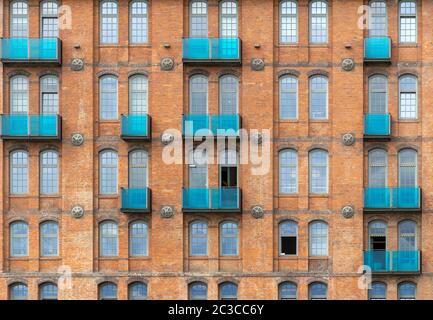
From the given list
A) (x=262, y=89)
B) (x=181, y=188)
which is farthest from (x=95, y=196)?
(x=262, y=89)

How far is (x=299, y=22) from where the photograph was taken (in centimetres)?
3400

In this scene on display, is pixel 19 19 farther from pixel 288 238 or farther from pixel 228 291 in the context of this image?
pixel 288 238

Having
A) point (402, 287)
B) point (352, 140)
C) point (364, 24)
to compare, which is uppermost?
point (364, 24)

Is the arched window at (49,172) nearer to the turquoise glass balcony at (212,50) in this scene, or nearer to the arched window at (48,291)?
the arched window at (48,291)

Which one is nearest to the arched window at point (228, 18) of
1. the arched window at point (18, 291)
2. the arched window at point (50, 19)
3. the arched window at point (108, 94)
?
the arched window at point (108, 94)

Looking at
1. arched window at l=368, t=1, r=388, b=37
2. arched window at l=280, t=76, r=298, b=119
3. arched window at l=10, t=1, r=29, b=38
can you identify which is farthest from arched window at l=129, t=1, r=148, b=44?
arched window at l=368, t=1, r=388, b=37

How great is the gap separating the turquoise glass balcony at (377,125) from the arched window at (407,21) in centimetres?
362

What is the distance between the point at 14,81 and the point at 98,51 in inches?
155

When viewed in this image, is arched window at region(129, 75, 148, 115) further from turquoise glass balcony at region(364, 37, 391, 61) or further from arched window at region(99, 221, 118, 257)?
turquoise glass balcony at region(364, 37, 391, 61)

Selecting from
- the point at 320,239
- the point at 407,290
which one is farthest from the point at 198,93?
the point at 407,290

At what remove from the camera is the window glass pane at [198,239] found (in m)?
33.8

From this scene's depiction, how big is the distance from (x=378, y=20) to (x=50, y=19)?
14.4 m

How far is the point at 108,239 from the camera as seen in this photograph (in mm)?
33906

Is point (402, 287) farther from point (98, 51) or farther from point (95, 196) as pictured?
point (98, 51)
